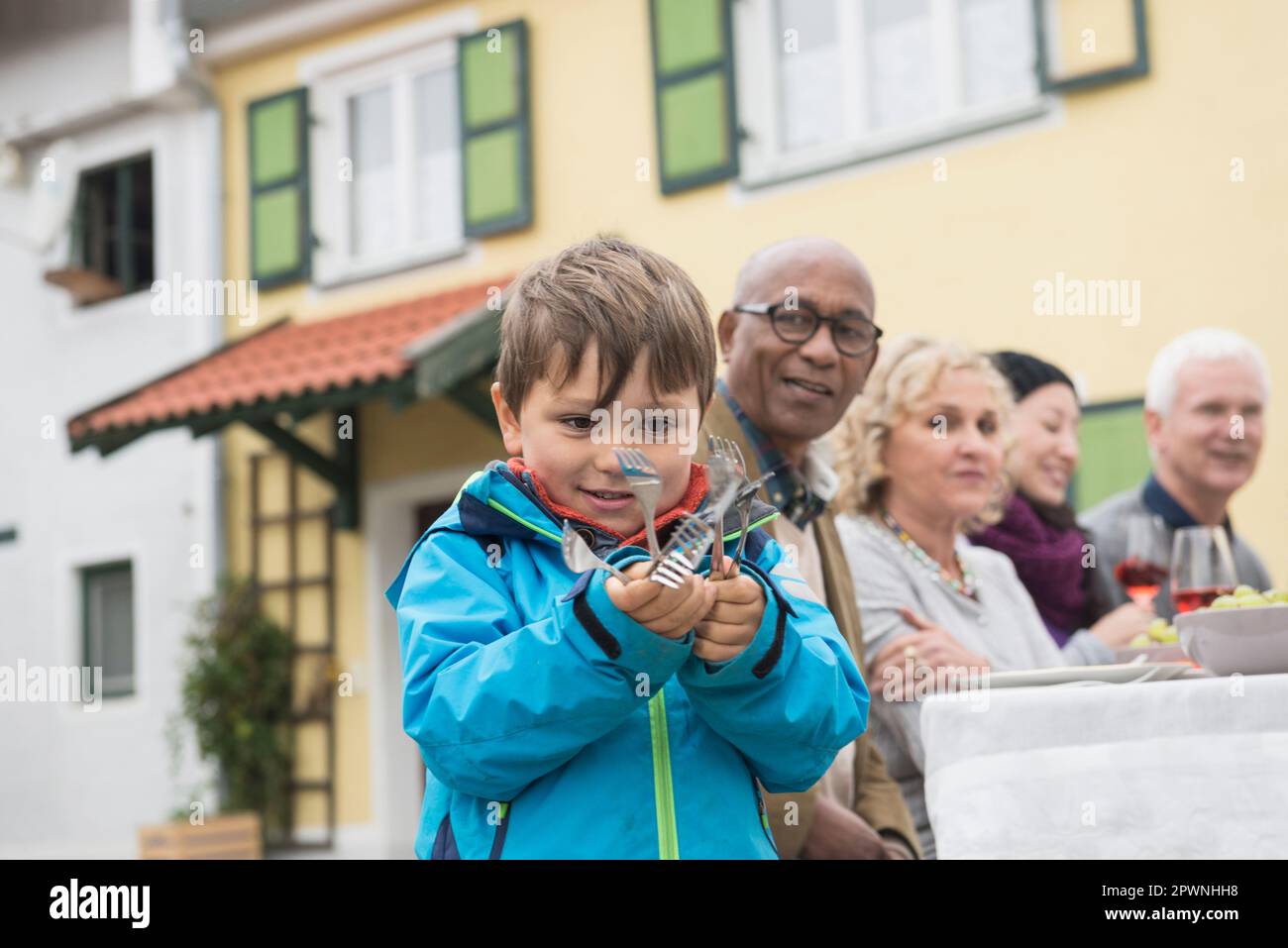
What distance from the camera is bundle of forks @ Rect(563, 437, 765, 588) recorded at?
47.3 inches

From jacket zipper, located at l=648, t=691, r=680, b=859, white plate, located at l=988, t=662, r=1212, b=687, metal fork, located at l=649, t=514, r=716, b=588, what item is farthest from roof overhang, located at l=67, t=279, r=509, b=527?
metal fork, located at l=649, t=514, r=716, b=588

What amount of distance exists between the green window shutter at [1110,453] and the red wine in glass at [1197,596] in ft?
13.4

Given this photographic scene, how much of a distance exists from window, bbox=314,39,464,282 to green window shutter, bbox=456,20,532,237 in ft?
0.85

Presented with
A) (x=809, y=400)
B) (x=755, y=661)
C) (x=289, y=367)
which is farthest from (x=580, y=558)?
(x=289, y=367)

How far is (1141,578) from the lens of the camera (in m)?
3.13

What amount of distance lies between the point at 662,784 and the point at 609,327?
0.44 meters

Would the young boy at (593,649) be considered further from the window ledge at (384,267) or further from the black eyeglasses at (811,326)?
the window ledge at (384,267)

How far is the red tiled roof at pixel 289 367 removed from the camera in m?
8.01

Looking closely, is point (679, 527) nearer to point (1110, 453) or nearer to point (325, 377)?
point (1110, 453)

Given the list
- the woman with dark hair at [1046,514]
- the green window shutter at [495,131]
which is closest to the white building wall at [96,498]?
the green window shutter at [495,131]

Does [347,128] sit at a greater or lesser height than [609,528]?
greater
